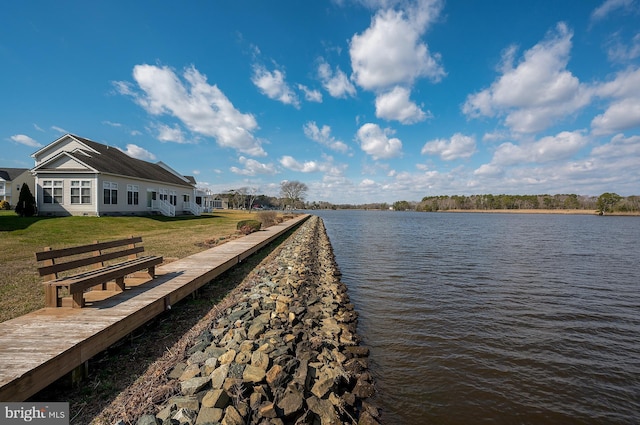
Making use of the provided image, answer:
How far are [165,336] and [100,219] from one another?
60.9ft

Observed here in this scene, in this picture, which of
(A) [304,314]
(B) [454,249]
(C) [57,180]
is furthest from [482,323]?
(C) [57,180]

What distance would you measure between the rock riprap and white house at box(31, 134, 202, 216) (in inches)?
782

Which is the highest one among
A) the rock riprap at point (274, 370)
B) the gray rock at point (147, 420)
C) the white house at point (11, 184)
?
the white house at point (11, 184)

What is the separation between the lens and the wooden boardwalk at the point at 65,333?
8.96 feet

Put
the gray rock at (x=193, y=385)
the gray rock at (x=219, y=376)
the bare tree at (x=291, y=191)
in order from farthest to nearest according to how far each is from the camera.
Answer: the bare tree at (x=291, y=191) < the gray rock at (x=219, y=376) < the gray rock at (x=193, y=385)

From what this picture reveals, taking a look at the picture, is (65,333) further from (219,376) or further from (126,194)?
(126,194)

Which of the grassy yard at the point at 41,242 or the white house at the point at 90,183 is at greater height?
the white house at the point at 90,183

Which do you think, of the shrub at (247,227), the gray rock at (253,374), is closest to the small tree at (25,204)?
the shrub at (247,227)

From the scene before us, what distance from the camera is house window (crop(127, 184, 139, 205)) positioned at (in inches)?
915

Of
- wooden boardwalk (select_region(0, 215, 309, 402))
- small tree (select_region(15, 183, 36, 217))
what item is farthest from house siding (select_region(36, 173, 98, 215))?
wooden boardwalk (select_region(0, 215, 309, 402))

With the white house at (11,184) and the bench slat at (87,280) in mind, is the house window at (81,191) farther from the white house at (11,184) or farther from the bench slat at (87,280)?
the white house at (11,184)

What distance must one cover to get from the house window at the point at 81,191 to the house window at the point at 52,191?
0.89m

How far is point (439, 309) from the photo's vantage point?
7867mm

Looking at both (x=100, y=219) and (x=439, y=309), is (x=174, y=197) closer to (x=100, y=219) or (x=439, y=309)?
(x=100, y=219)
